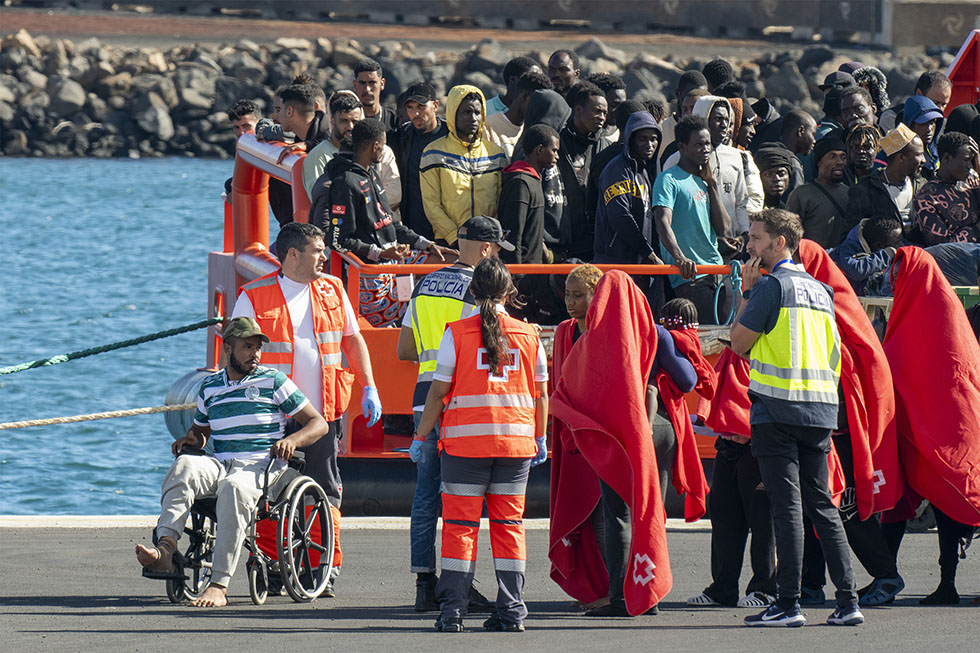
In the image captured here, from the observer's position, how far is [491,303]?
299 inches

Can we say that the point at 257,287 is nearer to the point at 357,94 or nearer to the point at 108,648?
the point at 108,648

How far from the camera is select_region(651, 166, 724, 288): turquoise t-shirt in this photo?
10.6 m

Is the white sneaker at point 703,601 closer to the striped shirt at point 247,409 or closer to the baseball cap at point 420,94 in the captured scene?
the striped shirt at point 247,409

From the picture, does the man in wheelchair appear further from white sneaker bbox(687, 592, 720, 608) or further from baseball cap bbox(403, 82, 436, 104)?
baseball cap bbox(403, 82, 436, 104)

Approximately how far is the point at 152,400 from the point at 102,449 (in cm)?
409

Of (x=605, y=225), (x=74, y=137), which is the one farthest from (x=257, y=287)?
(x=74, y=137)

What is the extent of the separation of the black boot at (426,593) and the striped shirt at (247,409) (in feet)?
3.14

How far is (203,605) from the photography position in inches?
312

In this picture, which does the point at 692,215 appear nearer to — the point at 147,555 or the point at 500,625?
the point at 500,625

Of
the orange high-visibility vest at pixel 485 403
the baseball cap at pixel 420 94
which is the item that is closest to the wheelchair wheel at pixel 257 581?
the orange high-visibility vest at pixel 485 403

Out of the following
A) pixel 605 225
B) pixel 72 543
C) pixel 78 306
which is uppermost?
pixel 605 225

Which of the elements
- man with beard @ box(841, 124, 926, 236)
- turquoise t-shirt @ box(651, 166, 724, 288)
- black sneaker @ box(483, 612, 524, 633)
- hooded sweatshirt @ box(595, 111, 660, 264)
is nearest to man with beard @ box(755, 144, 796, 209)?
man with beard @ box(841, 124, 926, 236)

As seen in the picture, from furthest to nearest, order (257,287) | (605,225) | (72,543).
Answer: (605,225) < (72,543) < (257,287)

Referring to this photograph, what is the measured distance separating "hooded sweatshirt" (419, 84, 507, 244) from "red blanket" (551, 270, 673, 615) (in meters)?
3.02
